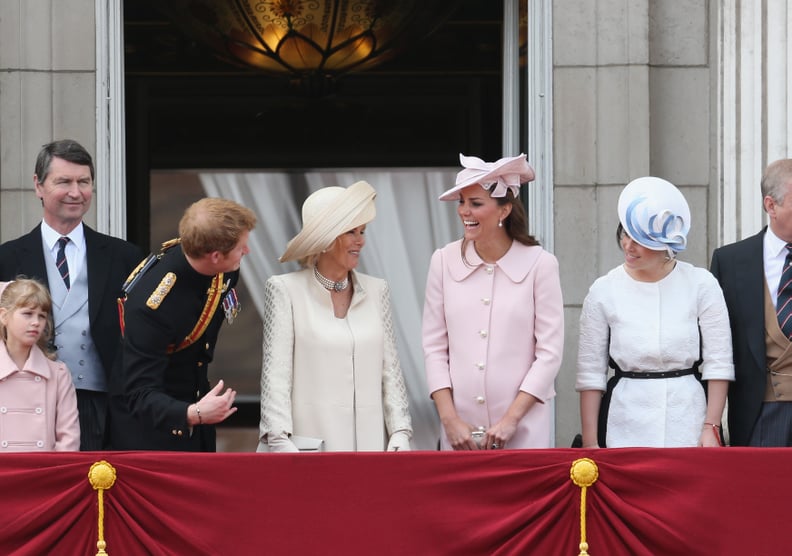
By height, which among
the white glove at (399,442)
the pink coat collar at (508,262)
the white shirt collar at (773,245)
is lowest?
the white glove at (399,442)

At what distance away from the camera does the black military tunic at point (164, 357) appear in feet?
19.7

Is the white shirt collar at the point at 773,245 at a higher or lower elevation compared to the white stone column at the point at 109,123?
lower

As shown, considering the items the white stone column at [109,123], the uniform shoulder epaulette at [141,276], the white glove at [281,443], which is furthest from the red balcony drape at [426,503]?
the white stone column at [109,123]

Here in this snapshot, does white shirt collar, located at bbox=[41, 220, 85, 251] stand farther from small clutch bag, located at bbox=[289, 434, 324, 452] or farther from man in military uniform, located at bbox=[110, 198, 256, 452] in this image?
small clutch bag, located at bbox=[289, 434, 324, 452]

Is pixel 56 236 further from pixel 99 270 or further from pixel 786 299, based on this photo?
pixel 786 299

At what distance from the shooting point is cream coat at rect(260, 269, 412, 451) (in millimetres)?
6371

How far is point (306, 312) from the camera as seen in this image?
644 cm

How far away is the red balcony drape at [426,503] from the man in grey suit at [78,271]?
0.77m

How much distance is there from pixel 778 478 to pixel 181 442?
2.36 metres

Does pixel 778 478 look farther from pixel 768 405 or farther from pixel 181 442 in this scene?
pixel 181 442

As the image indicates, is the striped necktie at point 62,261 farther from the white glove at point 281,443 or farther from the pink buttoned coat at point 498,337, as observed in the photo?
the pink buttoned coat at point 498,337

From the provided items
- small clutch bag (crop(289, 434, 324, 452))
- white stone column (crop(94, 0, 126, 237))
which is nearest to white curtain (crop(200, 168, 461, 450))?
white stone column (crop(94, 0, 126, 237))

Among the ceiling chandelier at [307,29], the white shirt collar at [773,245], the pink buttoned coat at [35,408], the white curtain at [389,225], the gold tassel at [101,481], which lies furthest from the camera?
the white curtain at [389,225]

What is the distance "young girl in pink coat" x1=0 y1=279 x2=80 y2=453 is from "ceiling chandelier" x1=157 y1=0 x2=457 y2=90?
4.68 m
